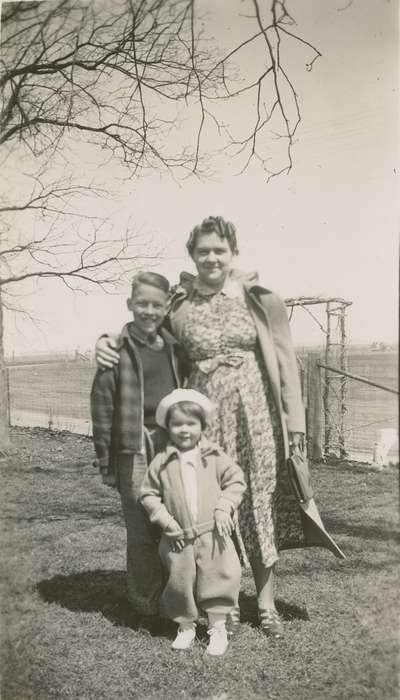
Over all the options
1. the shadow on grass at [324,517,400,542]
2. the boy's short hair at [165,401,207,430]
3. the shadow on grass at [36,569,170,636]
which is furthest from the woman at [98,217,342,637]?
the shadow on grass at [36,569,170,636]

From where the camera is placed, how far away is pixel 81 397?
2.86 metres

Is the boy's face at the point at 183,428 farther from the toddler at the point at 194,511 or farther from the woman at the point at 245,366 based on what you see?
the woman at the point at 245,366

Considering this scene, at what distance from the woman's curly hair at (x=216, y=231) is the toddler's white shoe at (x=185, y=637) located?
144cm


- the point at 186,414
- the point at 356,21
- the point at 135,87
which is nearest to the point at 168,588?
the point at 186,414

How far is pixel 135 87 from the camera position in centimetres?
294

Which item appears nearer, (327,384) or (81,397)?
(81,397)

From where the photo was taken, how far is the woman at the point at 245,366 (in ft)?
8.38

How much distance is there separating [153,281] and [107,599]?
1407 millimetres

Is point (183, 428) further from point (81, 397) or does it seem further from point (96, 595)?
point (96, 595)

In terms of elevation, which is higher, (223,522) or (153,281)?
(153,281)

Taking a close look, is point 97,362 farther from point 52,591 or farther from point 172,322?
point 52,591

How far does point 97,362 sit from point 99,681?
4.18 feet

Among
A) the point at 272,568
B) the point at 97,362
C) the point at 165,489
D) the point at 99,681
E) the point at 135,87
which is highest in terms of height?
the point at 135,87

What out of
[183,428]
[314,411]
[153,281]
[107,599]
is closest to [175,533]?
[183,428]
